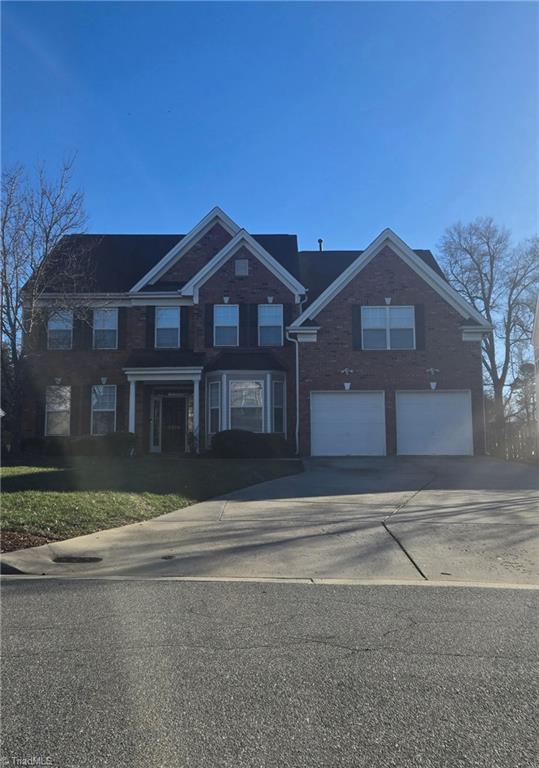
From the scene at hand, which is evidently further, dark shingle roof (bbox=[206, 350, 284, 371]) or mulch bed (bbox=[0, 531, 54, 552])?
dark shingle roof (bbox=[206, 350, 284, 371])

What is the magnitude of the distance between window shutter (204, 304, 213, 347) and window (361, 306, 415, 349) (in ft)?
18.3

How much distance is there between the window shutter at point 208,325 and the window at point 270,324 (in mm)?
1787

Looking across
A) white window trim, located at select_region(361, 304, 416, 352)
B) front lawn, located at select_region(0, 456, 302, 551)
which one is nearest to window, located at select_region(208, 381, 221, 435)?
front lawn, located at select_region(0, 456, 302, 551)

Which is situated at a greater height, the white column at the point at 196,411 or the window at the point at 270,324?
the window at the point at 270,324

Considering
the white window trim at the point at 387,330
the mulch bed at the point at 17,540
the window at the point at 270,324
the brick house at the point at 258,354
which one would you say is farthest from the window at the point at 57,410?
the mulch bed at the point at 17,540

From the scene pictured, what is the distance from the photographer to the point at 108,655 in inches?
171

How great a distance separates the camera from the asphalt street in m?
3.09

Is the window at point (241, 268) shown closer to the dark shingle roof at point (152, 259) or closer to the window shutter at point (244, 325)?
the window shutter at point (244, 325)

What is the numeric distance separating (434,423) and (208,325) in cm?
888

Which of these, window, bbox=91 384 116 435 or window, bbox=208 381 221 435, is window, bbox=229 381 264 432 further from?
window, bbox=91 384 116 435

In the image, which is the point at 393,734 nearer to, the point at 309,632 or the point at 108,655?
the point at 309,632

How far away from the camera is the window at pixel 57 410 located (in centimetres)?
2330

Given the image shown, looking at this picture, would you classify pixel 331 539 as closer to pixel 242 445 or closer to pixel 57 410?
pixel 242 445

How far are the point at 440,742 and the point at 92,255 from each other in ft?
80.7
